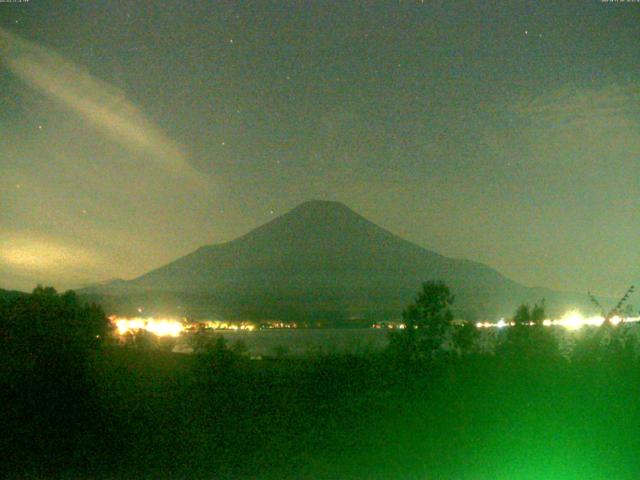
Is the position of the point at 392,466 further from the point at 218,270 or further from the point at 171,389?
the point at 218,270

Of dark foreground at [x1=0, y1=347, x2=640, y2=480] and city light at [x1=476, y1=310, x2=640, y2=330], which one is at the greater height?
city light at [x1=476, y1=310, x2=640, y2=330]

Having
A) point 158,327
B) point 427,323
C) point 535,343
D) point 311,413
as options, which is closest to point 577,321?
point 535,343

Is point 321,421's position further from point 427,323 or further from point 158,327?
point 427,323

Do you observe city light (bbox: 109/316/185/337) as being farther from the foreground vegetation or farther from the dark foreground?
the dark foreground

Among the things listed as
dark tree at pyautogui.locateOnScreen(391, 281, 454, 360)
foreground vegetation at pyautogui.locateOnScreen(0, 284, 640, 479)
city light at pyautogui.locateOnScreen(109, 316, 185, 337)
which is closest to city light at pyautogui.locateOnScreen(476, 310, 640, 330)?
foreground vegetation at pyautogui.locateOnScreen(0, 284, 640, 479)

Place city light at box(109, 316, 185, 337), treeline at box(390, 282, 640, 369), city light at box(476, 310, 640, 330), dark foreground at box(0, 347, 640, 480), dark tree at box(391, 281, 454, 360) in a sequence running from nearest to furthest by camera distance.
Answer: dark foreground at box(0, 347, 640, 480) < treeline at box(390, 282, 640, 369) < city light at box(109, 316, 185, 337) < city light at box(476, 310, 640, 330) < dark tree at box(391, 281, 454, 360)

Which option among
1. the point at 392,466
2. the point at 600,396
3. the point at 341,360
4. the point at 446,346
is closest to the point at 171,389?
the point at 341,360

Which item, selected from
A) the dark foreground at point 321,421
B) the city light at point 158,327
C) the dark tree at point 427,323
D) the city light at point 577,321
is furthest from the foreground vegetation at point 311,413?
the dark tree at point 427,323
